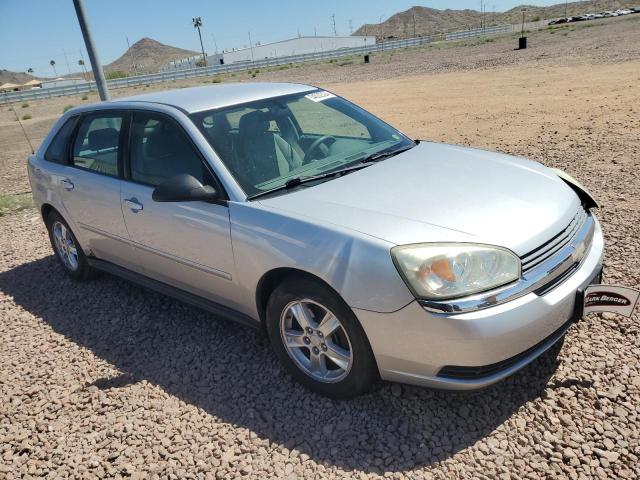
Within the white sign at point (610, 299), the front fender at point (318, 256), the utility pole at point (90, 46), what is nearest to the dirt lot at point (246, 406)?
the white sign at point (610, 299)

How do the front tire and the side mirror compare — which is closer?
the front tire

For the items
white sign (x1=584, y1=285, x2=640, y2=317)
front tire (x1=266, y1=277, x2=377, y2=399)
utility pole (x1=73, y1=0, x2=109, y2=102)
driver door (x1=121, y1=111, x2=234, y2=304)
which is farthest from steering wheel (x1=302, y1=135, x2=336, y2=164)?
utility pole (x1=73, y1=0, x2=109, y2=102)

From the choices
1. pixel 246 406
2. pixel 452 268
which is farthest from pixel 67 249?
pixel 452 268

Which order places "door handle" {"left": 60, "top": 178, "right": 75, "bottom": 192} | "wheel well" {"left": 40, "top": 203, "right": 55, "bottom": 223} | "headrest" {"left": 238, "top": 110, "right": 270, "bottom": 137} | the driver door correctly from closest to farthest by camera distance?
1. the driver door
2. "headrest" {"left": 238, "top": 110, "right": 270, "bottom": 137}
3. "door handle" {"left": 60, "top": 178, "right": 75, "bottom": 192}
4. "wheel well" {"left": 40, "top": 203, "right": 55, "bottom": 223}

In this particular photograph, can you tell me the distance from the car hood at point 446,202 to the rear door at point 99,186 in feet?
5.12

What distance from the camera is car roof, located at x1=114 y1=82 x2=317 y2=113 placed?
3.69 m

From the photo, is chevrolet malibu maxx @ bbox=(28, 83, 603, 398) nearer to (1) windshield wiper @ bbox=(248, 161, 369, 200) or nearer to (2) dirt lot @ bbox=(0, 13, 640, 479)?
(1) windshield wiper @ bbox=(248, 161, 369, 200)

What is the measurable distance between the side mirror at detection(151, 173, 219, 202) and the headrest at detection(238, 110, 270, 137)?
0.60 m

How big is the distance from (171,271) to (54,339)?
122cm

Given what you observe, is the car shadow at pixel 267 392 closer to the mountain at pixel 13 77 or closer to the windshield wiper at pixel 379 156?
the windshield wiper at pixel 379 156

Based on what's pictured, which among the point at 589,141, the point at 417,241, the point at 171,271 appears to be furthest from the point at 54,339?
the point at 589,141

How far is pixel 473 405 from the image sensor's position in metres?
2.84

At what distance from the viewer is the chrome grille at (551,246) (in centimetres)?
255

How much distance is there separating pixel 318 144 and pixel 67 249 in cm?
284
